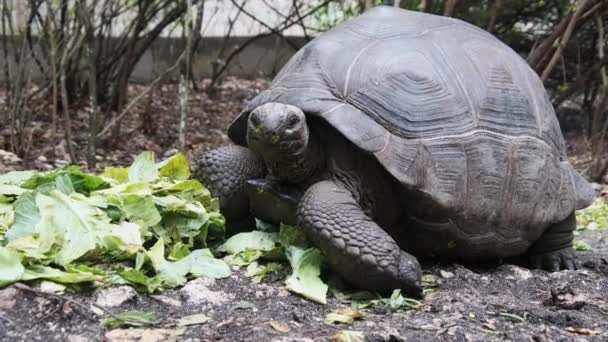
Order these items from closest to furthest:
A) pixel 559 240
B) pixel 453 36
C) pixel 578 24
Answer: pixel 453 36, pixel 559 240, pixel 578 24

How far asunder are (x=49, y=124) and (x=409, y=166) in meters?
4.49

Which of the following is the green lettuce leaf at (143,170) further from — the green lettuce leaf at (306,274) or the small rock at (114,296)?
the small rock at (114,296)

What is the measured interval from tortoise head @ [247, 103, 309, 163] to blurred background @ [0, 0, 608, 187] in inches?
84.3

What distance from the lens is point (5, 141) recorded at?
539 centimetres

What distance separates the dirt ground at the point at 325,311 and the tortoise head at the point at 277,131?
1.45ft

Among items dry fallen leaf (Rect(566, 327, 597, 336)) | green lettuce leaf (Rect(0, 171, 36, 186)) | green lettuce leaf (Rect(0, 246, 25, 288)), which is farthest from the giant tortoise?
green lettuce leaf (Rect(0, 246, 25, 288))

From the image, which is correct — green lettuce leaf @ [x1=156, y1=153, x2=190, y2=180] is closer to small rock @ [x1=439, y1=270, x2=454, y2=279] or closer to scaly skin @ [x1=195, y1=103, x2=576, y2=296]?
scaly skin @ [x1=195, y1=103, x2=576, y2=296]

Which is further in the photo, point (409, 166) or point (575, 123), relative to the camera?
point (575, 123)

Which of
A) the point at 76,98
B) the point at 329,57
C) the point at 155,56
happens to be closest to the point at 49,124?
the point at 76,98

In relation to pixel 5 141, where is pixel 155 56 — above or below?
above

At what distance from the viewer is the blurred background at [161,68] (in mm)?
5173

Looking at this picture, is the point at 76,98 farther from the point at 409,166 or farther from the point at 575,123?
the point at 575,123

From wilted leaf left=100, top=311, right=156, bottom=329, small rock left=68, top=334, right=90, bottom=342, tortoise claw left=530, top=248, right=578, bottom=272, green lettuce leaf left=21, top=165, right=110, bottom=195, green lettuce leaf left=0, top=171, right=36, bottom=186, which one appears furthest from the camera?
tortoise claw left=530, top=248, right=578, bottom=272

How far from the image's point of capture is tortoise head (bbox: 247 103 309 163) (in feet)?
8.27
